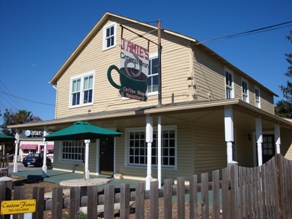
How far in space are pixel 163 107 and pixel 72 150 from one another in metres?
10.4

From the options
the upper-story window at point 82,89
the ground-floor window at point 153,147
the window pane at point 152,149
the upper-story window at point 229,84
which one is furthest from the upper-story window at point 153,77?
the upper-story window at point 82,89

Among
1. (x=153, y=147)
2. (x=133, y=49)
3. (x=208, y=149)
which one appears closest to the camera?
(x=133, y=49)

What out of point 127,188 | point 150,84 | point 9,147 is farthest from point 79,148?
point 9,147

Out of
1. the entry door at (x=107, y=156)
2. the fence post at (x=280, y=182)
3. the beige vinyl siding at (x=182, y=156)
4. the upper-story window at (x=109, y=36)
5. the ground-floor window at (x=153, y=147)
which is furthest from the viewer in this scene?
the upper-story window at (x=109, y=36)

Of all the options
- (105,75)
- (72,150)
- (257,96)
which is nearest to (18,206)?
(105,75)

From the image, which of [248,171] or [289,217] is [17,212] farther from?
[289,217]

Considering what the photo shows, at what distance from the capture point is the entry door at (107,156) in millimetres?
14945

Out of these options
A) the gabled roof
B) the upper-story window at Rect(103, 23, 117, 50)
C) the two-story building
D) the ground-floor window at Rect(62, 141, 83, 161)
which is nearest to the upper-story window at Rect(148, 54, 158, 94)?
the two-story building

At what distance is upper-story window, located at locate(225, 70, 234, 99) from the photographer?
14711 mm

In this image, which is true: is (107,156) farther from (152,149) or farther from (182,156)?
(182,156)

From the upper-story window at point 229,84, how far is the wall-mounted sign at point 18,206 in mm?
13439

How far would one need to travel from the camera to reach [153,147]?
1300cm

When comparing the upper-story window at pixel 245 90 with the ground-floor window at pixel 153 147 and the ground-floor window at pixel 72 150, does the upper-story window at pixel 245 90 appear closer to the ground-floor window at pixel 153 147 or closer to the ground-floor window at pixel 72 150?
the ground-floor window at pixel 153 147

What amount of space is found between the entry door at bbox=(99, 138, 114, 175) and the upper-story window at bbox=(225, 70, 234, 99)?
6.87 metres
